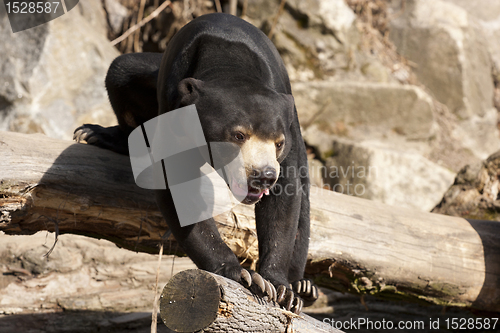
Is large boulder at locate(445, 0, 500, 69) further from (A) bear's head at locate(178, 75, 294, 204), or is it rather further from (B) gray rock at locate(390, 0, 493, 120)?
(A) bear's head at locate(178, 75, 294, 204)

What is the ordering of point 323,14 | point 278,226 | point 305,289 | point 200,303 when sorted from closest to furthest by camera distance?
point 200,303 < point 278,226 < point 305,289 < point 323,14

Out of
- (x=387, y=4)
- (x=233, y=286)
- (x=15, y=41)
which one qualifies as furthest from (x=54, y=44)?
(x=387, y=4)

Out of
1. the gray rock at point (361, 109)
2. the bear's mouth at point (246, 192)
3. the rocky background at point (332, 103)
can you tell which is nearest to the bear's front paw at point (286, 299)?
the bear's mouth at point (246, 192)

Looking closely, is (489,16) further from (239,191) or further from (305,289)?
(239,191)

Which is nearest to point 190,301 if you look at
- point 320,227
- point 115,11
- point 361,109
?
point 320,227

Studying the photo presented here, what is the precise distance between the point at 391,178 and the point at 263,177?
4.86 m

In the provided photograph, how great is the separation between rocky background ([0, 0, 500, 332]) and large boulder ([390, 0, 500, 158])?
0.02m

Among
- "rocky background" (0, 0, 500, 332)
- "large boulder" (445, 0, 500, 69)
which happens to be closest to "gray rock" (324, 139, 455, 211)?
"rocky background" (0, 0, 500, 332)

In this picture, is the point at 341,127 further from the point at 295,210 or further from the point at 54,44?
the point at 295,210

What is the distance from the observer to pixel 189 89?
2502 millimetres

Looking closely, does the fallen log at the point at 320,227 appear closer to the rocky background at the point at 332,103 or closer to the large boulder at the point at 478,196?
the large boulder at the point at 478,196

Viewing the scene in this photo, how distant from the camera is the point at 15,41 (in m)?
6.26

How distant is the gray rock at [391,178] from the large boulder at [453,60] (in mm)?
2197

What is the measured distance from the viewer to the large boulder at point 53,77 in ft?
19.9
